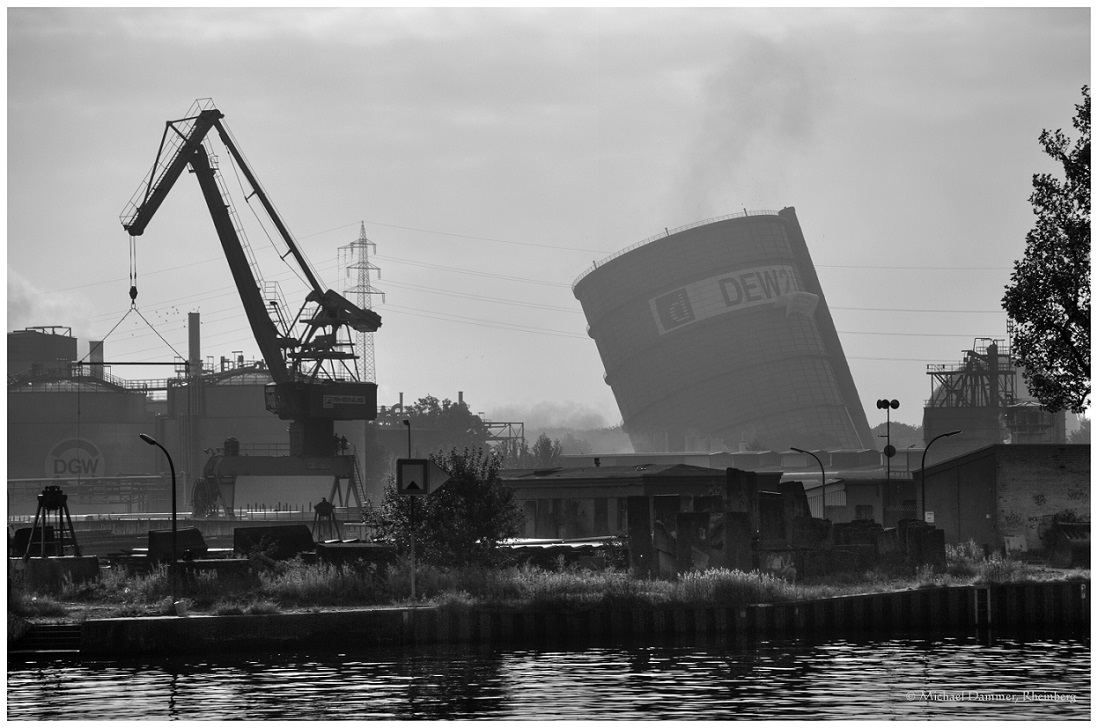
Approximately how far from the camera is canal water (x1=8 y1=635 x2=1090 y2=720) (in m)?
19.0

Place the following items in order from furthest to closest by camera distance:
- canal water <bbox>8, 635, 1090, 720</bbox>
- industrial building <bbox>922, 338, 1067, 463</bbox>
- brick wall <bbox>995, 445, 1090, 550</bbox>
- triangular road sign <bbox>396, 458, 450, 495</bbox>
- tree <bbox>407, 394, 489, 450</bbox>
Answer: tree <bbox>407, 394, 489, 450</bbox> < industrial building <bbox>922, 338, 1067, 463</bbox> < brick wall <bbox>995, 445, 1090, 550</bbox> < triangular road sign <bbox>396, 458, 450, 495</bbox> < canal water <bbox>8, 635, 1090, 720</bbox>

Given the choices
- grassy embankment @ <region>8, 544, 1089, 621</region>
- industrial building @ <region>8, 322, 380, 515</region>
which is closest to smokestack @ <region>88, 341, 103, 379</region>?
industrial building @ <region>8, 322, 380, 515</region>

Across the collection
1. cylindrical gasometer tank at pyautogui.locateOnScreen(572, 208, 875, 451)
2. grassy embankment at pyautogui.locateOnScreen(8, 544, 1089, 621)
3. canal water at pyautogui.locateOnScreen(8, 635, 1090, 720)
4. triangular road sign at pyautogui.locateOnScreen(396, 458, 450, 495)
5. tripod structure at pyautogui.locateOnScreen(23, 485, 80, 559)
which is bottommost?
canal water at pyautogui.locateOnScreen(8, 635, 1090, 720)

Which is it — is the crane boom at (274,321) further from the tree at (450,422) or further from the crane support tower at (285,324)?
the tree at (450,422)

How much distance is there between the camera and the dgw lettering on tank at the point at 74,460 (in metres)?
106

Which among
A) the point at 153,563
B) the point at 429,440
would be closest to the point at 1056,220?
the point at 153,563

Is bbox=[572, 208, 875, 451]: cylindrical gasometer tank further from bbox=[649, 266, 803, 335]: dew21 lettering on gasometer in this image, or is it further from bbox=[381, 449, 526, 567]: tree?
bbox=[381, 449, 526, 567]: tree

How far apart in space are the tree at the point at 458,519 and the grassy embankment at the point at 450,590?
4.00 ft

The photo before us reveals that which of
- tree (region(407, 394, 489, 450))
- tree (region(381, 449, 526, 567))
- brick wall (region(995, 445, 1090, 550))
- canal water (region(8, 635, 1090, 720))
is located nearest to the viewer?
canal water (region(8, 635, 1090, 720))

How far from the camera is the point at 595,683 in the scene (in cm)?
2175

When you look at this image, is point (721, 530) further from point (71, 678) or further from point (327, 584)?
point (71, 678)

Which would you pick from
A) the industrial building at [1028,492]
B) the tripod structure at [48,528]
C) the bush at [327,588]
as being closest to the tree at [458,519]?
the bush at [327,588]

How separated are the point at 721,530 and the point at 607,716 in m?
17.6

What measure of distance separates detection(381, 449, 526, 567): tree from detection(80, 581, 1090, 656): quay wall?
6.80 metres
